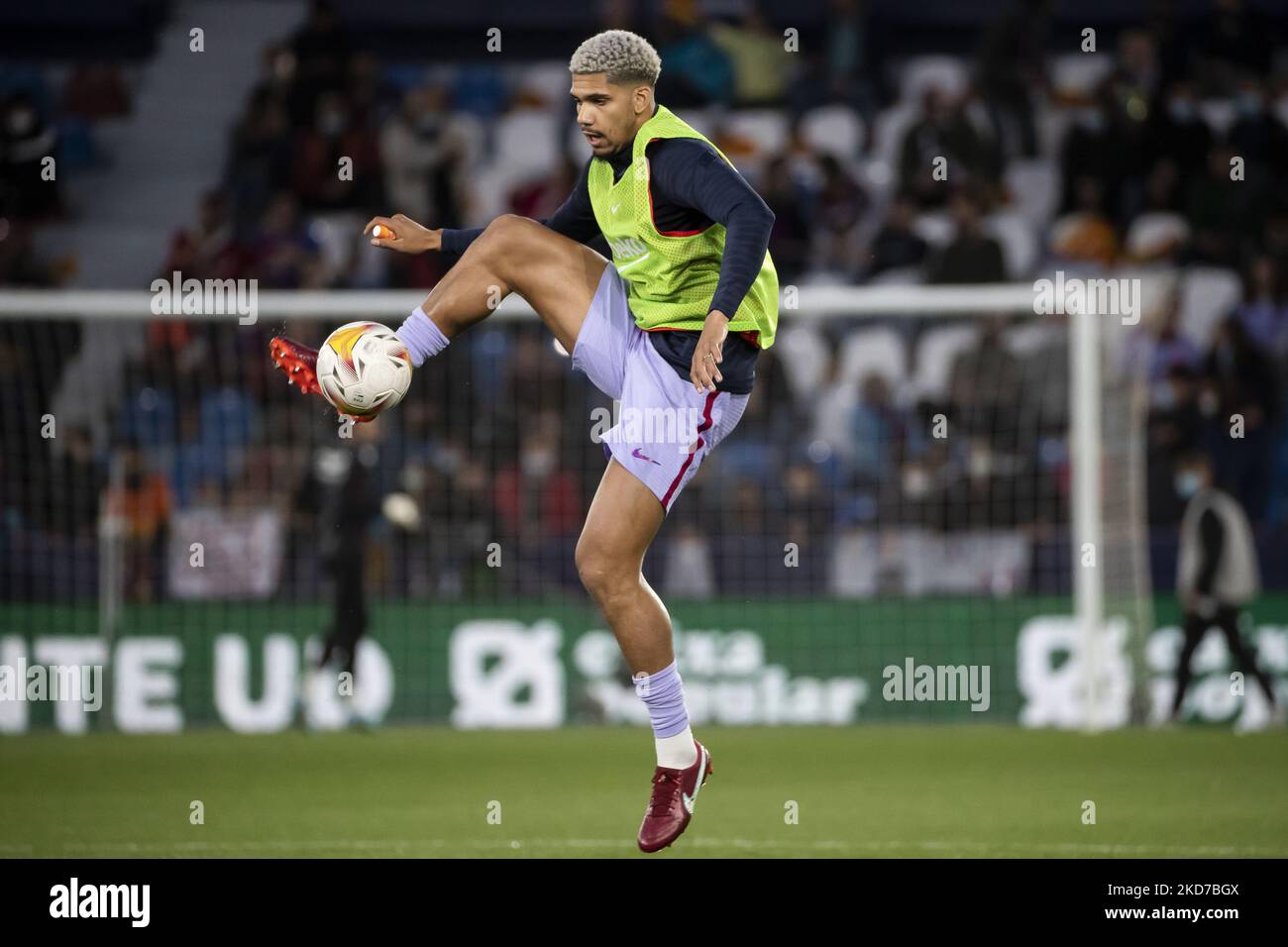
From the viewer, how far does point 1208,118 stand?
18312 mm

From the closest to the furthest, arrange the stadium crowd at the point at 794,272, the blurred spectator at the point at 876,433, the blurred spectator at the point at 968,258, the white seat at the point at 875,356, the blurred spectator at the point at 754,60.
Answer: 1. the stadium crowd at the point at 794,272
2. the blurred spectator at the point at 876,433
3. the white seat at the point at 875,356
4. the blurred spectator at the point at 968,258
5. the blurred spectator at the point at 754,60

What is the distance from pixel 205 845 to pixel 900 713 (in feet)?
27.1

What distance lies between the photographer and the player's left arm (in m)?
5.79

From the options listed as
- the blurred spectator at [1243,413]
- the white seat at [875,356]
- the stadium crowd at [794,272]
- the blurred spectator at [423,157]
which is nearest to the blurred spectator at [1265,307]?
the stadium crowd at [794,272]

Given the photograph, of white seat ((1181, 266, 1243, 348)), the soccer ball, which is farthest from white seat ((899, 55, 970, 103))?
the soccer ball

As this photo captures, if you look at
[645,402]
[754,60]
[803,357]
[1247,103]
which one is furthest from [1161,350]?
[645,402]

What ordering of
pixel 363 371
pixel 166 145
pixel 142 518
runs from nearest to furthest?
pixel 363 371 < pixel 142 518 < pixel 166 145

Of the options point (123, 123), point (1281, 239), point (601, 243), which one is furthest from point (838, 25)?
point (601, 243)

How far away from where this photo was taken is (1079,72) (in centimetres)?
1919

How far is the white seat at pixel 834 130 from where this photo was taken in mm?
18406

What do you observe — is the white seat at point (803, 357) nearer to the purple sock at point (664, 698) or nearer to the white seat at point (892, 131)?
the white seat at point (892, 131)

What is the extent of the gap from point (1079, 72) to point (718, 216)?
559 inches

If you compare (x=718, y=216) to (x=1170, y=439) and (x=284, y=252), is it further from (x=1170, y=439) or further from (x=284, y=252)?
(x=284, y=252)

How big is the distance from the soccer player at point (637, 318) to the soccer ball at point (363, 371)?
9 centimetres
